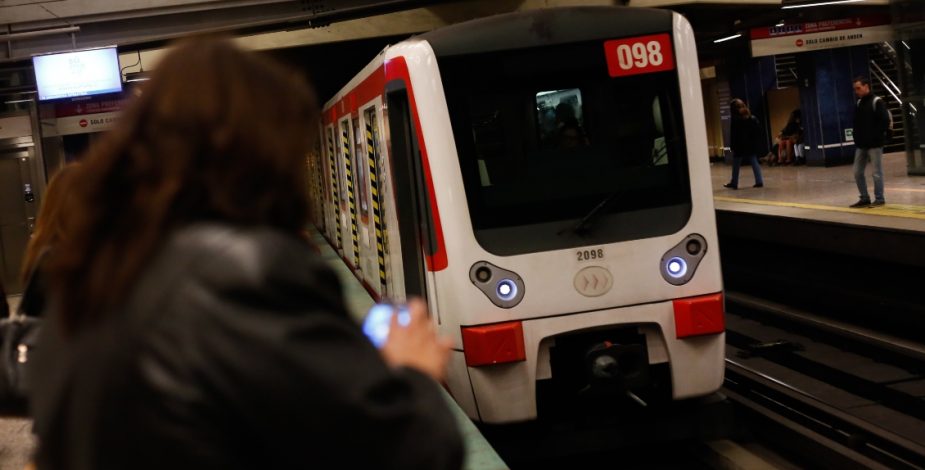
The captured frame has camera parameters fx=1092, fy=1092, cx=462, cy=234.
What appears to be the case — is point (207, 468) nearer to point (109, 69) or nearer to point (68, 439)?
point (68, 439)

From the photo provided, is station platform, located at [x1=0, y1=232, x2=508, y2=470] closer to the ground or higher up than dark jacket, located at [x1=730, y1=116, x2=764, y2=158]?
closer to the ground

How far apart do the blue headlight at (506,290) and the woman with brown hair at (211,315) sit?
14.5 feet

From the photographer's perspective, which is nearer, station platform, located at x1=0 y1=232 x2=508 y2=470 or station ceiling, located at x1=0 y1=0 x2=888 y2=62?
station platform, located at x1=0 y1=232 x2=508 y2=470

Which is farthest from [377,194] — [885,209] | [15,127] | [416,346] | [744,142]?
[744,142]

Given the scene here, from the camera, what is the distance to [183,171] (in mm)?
1403

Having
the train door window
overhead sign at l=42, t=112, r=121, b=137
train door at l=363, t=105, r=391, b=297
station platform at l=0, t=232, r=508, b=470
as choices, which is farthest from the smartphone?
overhead sign at l=42, t=112, r=121, b=137

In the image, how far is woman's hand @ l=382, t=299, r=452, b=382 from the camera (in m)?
1.62

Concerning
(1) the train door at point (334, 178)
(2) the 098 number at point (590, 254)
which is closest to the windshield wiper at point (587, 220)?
(2) the 098 number at point (590, 254)

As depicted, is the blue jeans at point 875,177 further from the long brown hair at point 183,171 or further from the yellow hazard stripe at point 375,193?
the long brown hair at point 183,171

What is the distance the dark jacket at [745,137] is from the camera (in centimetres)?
1870

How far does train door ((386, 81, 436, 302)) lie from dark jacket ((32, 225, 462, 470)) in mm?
4813

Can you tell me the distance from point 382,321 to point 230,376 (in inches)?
22.6

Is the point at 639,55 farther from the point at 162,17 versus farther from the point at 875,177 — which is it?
the point at 162,17

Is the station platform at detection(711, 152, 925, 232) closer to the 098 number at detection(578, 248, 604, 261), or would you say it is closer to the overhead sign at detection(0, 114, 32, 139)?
the 098 number at detection(578, 248, 604, 261)
